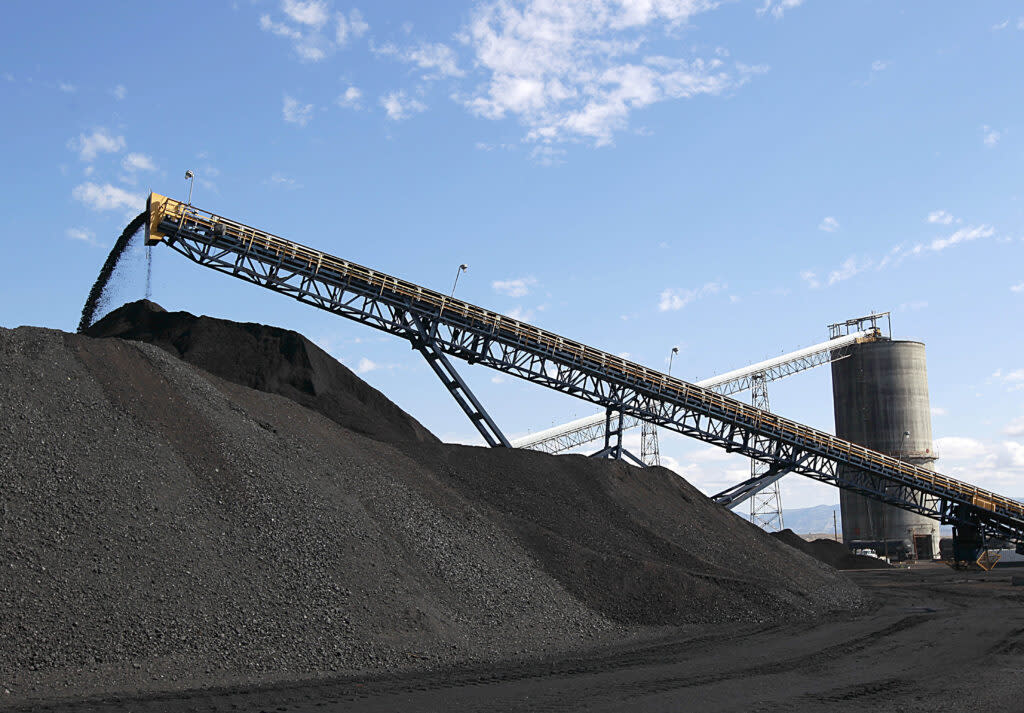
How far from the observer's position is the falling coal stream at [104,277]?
83.8 ft

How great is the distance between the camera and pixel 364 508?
17672 mm

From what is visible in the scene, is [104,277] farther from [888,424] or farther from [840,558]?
[888,424]

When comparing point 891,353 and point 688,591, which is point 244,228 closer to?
point 688,591

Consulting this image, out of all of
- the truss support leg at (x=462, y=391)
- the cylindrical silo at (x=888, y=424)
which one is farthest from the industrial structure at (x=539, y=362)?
the cylindrical silo at (x=888, y=424)

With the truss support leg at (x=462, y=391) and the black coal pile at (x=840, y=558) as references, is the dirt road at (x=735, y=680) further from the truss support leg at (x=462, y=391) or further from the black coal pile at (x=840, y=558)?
the black coal pile at (x=840, y=558)

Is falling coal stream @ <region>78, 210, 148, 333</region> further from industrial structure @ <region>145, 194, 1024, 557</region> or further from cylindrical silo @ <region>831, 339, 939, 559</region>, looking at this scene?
cylindrical silo @ <region>831, 339, 939, 559</region>


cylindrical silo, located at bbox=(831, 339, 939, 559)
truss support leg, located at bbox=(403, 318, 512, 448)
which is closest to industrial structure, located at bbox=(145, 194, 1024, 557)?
truss support leg, located at bbox=(403, 318, 512, 448)

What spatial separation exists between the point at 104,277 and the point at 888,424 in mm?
52737

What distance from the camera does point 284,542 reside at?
14.6 meters

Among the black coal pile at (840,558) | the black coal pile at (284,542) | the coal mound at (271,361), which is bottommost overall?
the black coal pile at (840,558)

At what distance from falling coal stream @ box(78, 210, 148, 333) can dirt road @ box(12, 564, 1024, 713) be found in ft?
60.3

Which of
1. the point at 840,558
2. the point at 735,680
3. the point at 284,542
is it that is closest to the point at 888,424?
the point at 840,558

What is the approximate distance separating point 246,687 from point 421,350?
1679 centimetres

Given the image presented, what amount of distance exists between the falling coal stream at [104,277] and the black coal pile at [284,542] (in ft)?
9.15
